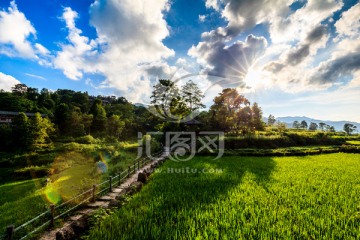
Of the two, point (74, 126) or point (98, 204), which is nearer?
point (98, 204)

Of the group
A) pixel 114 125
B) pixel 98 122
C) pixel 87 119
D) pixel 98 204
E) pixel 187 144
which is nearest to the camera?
pixel 98 204

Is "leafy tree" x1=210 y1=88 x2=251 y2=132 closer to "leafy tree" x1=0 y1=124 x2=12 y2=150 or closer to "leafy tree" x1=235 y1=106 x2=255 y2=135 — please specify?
"leafy tree" x1=235 y1=106 x2=255 y2=135

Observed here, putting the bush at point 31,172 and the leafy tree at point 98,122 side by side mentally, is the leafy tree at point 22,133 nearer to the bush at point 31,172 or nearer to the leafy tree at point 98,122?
the bush at point 31,172

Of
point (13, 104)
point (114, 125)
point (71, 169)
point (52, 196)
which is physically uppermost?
point (13, 104)

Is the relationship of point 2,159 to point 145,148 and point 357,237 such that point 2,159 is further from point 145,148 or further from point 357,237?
point 357,237

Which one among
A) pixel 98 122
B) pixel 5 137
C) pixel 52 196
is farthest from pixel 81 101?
pixel 52 196

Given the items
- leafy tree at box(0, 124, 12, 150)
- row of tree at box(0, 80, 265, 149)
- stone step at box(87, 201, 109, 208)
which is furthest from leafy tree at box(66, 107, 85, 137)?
stone step at box(87, 201, 109, 208)

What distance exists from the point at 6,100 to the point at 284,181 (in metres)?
73.8

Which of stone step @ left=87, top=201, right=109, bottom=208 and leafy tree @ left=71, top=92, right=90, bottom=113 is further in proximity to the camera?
leafy tree @ left=71, top=92, right=90, bottom=113

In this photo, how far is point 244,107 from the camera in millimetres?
39406

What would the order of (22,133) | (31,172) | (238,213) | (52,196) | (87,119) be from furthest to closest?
(87,119), (22,133), (31,172), (52,196), (238,213)

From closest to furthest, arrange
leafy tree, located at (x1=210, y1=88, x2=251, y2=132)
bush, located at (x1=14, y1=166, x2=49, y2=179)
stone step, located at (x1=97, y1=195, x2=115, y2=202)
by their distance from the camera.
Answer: stone step, located at (x1=97, y1=195, x2=115, y2=202) < bush, located at (x1=14, y1=166, x2=49, y2=179) < leafy tree, located at (x1=210, y1=88, x2=251, y2=132)

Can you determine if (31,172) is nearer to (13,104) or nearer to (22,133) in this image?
(22,133)

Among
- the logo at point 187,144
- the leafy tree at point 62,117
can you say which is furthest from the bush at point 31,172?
the leafy tree at point 62,117
